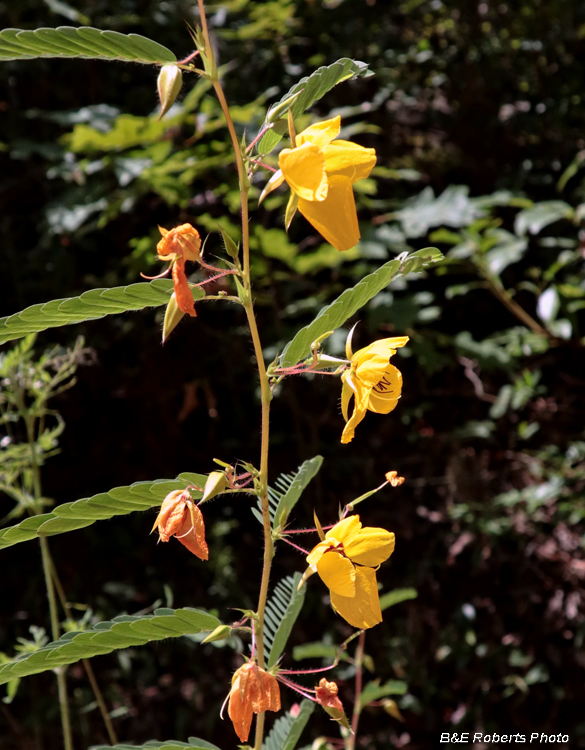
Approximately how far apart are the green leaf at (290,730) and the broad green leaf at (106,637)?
0.77 ft

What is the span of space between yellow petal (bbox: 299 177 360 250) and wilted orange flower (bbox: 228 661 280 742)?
375mm

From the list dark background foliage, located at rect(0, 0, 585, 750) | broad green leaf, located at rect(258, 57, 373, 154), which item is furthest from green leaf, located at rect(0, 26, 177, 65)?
dark background foliage, located at rect(0, 0, 585, 750)

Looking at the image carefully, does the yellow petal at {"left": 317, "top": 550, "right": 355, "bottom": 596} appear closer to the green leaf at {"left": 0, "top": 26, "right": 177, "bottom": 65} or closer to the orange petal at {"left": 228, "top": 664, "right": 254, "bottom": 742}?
the orange petal at {"left": 228, "top": 664, "right": 254, "bottom": 742}

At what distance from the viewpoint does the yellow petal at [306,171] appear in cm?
57

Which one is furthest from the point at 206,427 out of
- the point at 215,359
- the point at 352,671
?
the point at 352,671

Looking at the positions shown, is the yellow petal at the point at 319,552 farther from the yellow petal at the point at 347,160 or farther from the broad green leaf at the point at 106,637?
the yellow petal at the point at 347,160

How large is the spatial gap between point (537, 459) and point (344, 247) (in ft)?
6.49

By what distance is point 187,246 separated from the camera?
1.98 feet

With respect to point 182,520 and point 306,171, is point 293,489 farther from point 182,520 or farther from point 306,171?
point 306,171

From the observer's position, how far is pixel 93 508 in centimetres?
62

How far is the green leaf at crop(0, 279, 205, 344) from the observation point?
0.60 m

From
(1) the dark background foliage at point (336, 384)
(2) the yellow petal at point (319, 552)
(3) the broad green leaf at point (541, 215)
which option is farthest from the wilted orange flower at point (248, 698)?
(3) the broad green leaf at point (541, 215)

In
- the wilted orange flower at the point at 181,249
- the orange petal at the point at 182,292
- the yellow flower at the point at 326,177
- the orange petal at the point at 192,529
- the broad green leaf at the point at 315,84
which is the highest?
the broad green leaf at the point at 315,84

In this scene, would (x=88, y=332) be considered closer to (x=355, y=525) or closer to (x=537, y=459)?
(x=537, y=459)
